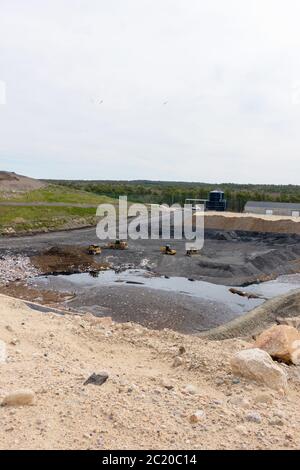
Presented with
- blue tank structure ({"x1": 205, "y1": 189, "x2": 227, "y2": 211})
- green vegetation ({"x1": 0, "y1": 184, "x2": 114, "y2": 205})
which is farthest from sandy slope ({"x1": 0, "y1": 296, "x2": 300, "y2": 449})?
blue tank structure ({"x1": 205, "y1": 189, "x2": 227, "y2": 211})

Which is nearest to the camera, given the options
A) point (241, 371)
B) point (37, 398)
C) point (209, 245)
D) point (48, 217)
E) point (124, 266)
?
point (37, 398)

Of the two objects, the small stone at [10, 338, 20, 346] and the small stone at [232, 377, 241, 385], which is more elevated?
the small stone at [232, 377, 241, 385]

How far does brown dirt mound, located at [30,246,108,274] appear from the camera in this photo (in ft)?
85.7

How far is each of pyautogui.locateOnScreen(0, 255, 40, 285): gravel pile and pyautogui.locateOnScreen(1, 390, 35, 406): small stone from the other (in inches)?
684

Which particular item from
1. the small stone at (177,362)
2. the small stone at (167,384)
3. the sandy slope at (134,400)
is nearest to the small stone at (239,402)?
the sandy slope at (134,400)

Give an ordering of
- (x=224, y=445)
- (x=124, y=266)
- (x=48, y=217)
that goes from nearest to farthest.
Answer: (x=224, y=445) < (x=124, y=266) < (x=48, y=217)

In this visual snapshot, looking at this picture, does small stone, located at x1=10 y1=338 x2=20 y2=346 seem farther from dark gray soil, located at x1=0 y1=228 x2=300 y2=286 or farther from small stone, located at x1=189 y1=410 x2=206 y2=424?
dark gray soil, located at x1=0 y1=228 x2=300 y2=286

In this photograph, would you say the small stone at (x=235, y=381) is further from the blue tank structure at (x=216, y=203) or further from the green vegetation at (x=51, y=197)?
the blue tank structure at (x=216, y=203)

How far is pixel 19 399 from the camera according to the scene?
533 cm

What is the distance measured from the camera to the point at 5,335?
8391 mm

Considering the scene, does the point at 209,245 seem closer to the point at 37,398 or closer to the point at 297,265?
the point at 297,265

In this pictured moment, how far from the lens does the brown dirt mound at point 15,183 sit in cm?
5806
